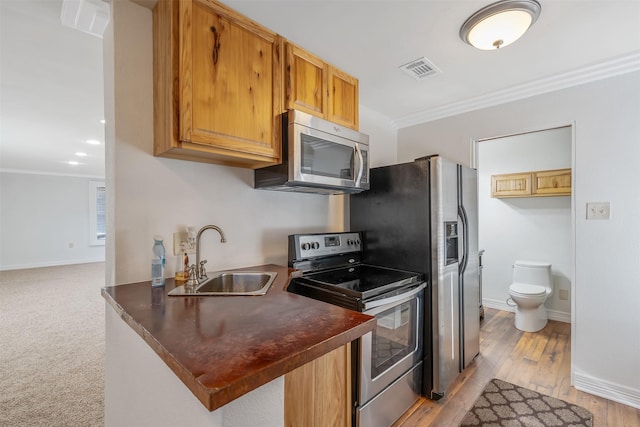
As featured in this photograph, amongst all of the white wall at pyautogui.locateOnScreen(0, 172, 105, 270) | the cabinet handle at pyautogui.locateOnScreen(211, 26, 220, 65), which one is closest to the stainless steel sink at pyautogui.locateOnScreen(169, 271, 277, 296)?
the cabinet handle at pyautogui.locateOnScreen(211, 26, 220, 65)

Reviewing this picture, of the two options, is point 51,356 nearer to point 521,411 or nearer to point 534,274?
point 521,411

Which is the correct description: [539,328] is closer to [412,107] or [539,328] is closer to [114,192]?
[412,107]

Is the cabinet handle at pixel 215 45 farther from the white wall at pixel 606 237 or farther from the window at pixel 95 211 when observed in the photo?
the window at pixel 95 211

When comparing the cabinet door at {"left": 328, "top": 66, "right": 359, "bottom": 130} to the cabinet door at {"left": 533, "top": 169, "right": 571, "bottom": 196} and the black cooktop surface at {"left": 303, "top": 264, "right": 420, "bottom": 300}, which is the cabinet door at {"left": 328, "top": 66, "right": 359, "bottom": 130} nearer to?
the black cooktop surface at {"left": 303, "top": 264, "right": 420, "bottom": 300}

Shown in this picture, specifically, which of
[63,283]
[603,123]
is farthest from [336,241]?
[63,283]

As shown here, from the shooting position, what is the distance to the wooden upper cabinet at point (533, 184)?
336 centimetres

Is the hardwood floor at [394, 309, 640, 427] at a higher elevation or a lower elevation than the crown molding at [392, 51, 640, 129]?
lower

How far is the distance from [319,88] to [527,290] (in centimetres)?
315

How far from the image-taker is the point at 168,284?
4.75ft

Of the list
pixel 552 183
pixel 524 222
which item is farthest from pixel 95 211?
pixel 552 183

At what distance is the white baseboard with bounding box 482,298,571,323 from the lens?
3.43 meters

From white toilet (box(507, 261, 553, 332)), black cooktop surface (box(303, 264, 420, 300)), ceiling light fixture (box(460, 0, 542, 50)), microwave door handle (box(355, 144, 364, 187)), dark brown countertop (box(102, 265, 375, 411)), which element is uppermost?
ceiling light fixture (box(460, 0, 542, 50))

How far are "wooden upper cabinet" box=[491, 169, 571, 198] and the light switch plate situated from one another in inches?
56.9

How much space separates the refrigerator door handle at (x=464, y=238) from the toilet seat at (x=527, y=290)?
1371mm
